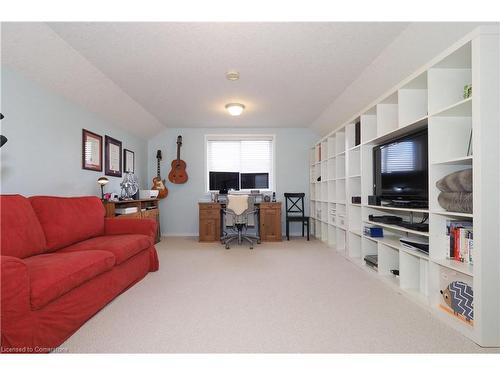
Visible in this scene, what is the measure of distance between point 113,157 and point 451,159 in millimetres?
4268

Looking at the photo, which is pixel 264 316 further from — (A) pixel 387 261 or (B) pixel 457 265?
(A) pixel 387 261

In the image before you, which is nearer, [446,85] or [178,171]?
[446,85]

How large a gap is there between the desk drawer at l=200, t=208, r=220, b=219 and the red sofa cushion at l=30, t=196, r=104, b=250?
2.15 metres

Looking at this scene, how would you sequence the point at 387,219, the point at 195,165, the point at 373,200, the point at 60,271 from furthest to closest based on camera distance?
1. the point at 195,165
2. the point at 373,200
3. the point at 387,219
4. the point at 60,271

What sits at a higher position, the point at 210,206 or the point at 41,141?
the point at 41,141

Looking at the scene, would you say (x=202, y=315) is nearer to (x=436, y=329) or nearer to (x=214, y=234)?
(x=436, y=329)

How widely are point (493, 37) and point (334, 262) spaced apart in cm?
267

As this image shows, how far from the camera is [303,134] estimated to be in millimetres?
5660

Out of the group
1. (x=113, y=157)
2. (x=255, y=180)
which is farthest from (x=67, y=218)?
(x=255, y=180)

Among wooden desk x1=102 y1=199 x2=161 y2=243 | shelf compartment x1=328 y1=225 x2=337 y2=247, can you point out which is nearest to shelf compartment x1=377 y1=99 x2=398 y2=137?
shelf compartment x1=328 y1=225 x2=337 y2=247

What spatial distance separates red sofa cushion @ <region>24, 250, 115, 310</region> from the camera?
1438 mm

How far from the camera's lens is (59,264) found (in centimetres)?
170

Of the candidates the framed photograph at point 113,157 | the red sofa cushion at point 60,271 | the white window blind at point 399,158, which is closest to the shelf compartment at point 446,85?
the white window blind at point 399,158

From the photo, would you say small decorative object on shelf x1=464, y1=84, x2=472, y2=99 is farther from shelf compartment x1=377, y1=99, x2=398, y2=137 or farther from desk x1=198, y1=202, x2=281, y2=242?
desk x1=198, y1=202, x2=281, y2=242
